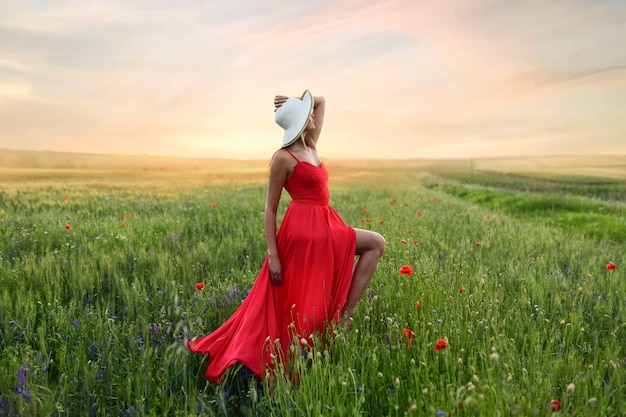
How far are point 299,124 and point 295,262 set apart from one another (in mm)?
1042

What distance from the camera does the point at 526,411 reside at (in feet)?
7.89

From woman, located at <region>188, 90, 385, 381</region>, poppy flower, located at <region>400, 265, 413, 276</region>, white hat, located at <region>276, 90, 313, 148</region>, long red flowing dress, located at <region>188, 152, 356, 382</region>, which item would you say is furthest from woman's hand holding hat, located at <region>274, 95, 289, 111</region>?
poppy flower, located at <region>400, 265, 413, 276</region>

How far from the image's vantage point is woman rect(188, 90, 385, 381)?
11.6 ft

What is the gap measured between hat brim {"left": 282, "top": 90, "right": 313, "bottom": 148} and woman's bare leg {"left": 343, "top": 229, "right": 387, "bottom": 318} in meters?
0.90

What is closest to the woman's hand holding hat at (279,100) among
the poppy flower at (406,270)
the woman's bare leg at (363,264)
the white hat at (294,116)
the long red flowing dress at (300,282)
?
the white hat at (294,116)

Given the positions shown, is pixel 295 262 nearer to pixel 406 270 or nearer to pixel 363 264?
pixel 363 264

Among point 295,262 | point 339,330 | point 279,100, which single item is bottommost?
point 339,330

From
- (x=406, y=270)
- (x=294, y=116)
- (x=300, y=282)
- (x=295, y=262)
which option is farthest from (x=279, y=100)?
(x=406, y=270)

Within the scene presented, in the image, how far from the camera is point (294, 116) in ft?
11.7

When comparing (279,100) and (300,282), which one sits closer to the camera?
(300,282)

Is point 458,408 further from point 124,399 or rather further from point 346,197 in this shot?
point 346,197

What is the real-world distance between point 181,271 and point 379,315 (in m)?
2.77

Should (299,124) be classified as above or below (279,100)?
below

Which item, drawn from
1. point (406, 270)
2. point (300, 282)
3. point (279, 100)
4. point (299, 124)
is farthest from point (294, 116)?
point (406, 270)
